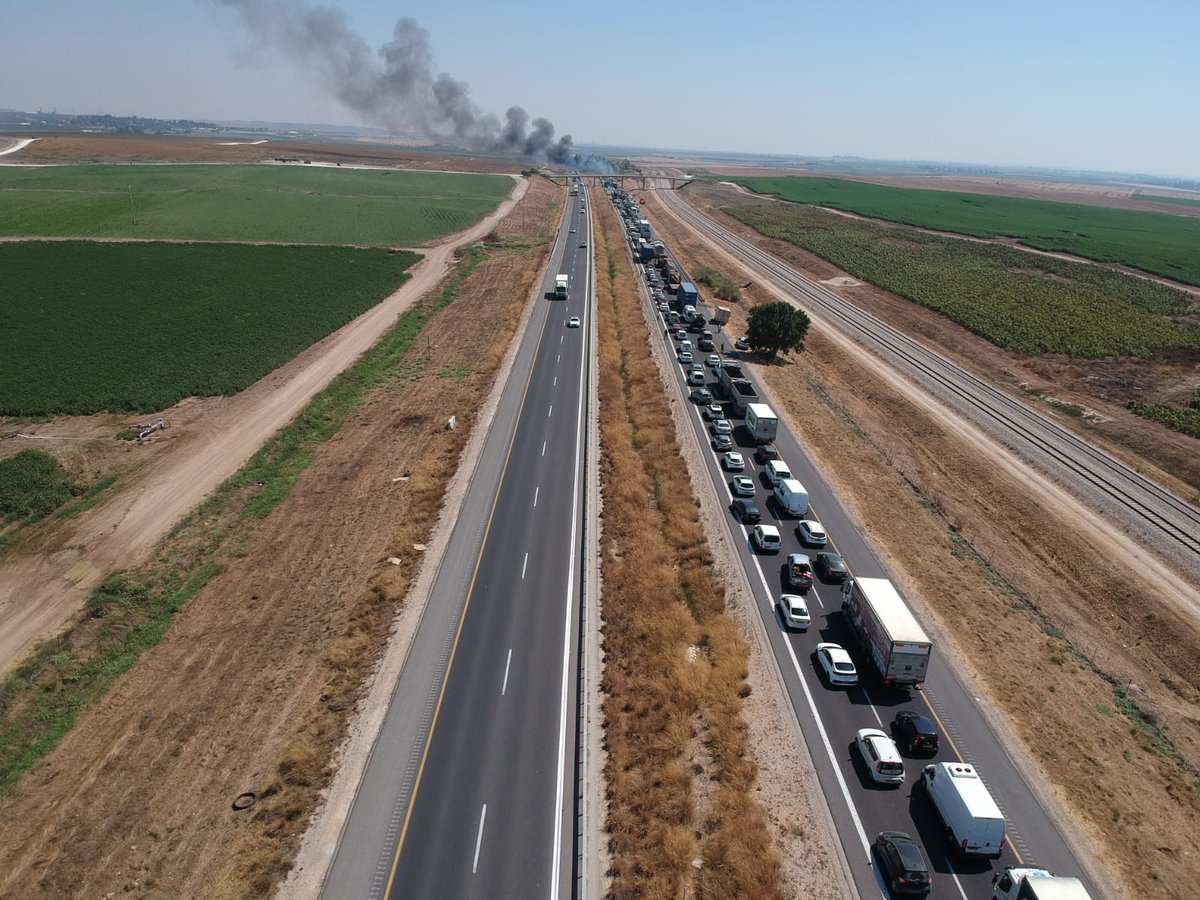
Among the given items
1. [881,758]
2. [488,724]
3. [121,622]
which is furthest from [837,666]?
[121,622]

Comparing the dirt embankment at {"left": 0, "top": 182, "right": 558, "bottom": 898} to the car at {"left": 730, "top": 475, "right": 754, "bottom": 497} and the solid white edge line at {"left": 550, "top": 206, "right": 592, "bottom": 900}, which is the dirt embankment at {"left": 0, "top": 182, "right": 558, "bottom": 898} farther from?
the car at {"left": 730, "top": 475, "right": 754, "bottom": 497}

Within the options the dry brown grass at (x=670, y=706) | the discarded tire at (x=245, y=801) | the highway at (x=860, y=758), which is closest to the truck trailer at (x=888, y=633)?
the highway at (x=860, y=758)

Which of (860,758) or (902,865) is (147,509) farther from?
(902,865)

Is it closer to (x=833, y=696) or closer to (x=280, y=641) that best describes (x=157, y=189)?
(x=280, y=641)

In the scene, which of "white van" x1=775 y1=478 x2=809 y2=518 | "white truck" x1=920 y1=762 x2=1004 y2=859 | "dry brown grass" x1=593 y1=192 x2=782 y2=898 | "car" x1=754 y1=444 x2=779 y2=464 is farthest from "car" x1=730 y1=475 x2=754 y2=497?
"white truck" x1=920 y1=762 x2=1004 y2=859

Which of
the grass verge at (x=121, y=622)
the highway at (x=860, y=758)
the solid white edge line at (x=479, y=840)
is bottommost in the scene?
the grass verge at (x=121, y=622)

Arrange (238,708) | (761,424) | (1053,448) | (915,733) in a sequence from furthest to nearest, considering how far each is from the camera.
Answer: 1. (1053,448)
2. (761,424)
3. (238,708)
4. (915,733)

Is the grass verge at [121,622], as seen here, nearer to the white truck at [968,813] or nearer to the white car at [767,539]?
the white car at [767,539]
